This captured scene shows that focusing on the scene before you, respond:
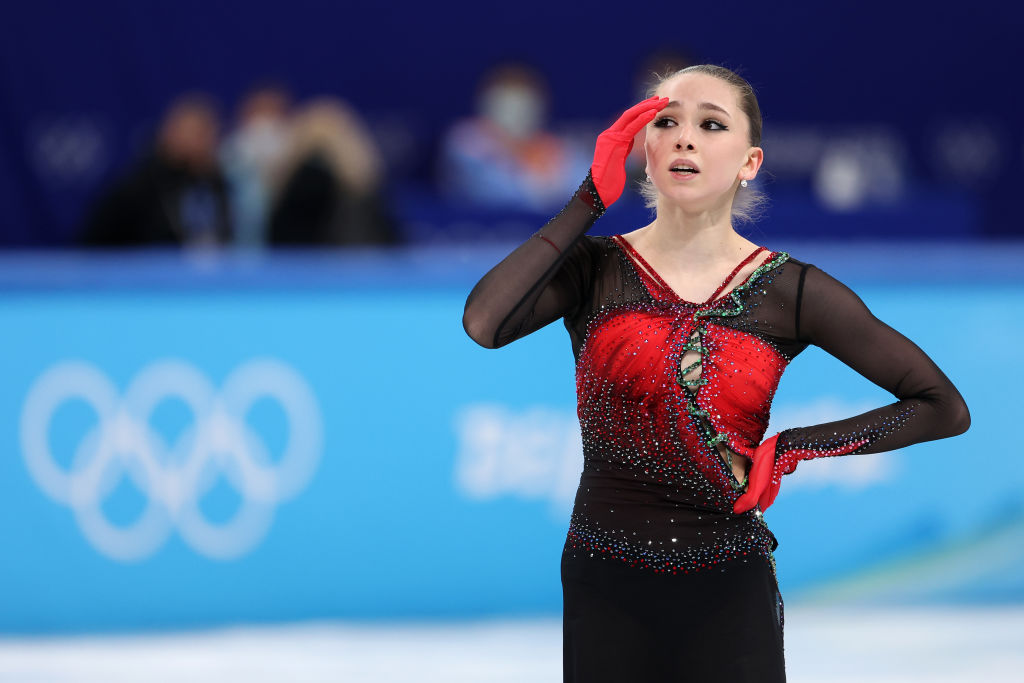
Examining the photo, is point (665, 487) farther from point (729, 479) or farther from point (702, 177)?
point (702, 177)

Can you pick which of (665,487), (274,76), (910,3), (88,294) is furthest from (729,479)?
(910,3)

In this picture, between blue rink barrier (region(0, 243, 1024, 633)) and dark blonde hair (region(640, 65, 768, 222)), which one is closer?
dark blonde hair (region(640, 65, 768, 222))

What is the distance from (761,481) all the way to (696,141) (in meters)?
0.61

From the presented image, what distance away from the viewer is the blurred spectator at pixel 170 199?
21.4ft

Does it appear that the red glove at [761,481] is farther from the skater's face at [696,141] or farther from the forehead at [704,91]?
the forehead at [704,91]

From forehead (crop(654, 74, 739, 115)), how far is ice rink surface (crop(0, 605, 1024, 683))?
8.29 feet

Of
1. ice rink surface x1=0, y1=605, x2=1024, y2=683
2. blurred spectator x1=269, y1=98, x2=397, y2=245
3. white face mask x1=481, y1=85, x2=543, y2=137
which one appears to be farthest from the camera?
white face mask x1=481, y1=85, x2=543, y2=137

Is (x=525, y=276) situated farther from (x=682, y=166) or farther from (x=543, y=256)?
(x=682, y=166)

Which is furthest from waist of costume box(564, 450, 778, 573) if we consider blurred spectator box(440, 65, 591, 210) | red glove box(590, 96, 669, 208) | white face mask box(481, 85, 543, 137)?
white face mask box(481, 85, 543, 137)

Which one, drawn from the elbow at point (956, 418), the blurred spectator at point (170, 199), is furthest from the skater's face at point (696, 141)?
the blurred spectator at point (170, 199)

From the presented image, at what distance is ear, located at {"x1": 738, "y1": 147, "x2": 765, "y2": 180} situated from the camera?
2.52m

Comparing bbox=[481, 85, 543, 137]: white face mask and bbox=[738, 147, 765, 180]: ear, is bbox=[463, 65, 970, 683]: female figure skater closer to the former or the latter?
bbox=[738, 147, 765, 180]: ear

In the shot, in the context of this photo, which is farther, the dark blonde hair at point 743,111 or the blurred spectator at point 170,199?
the blurred spectator at point 170,199

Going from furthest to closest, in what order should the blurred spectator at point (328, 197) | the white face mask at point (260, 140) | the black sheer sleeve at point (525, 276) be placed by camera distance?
the white face mask at point (260, 140)
the blurred spectator at point (328, 197)
the black sheer sleeve at point (525, 276)
